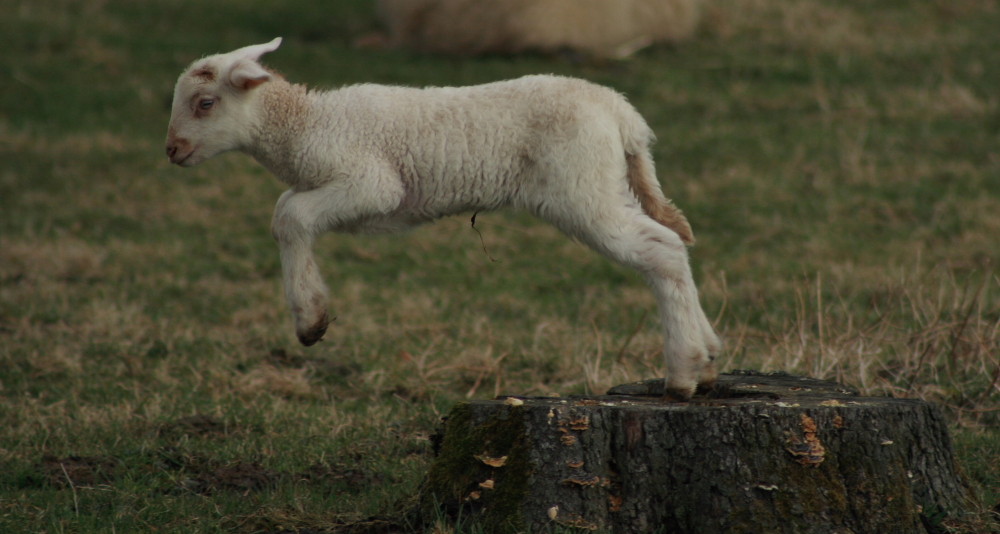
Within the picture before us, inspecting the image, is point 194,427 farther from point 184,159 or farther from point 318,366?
point 184,159

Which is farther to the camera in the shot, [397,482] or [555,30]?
[555,30]

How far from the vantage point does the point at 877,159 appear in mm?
10648

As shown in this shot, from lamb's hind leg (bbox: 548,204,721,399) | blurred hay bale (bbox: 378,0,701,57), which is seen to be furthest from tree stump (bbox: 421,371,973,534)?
blurred hay bale (bbox: 378,0,701,57)

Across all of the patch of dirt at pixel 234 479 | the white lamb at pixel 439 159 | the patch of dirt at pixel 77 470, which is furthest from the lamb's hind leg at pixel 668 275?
the patch of dirt at pixel 77 470

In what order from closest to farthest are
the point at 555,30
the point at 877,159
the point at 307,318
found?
1. the point at 307,318
2. the point at 877,159
3. the point at 555,30

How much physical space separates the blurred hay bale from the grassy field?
291 millimetres

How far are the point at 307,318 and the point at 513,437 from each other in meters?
0.93

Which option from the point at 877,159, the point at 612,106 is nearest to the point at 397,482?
the point at 612,106

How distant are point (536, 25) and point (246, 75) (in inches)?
368

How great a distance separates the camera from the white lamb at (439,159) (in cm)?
414

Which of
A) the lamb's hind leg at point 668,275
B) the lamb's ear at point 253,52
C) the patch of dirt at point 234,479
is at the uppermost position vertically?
the lamb's ear at point 253,52

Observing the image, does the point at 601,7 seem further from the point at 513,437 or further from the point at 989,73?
the point at 513,437

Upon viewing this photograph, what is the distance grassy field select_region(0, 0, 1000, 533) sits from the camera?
5.16 meters

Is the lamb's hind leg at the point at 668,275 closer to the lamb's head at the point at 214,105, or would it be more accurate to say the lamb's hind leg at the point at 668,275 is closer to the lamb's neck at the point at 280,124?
the lamb's neck at the point at 280,124
